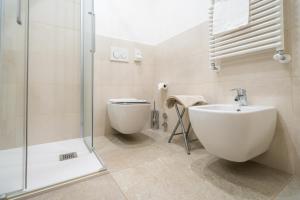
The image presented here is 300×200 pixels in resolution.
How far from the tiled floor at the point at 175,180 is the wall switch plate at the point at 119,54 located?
110 cm

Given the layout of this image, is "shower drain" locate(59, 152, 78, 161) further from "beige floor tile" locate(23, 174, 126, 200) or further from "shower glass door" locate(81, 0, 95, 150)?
"beige floor tile" locate(23, 174, 126, 200)

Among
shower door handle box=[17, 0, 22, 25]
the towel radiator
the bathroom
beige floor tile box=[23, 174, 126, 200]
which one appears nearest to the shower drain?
the bathroom

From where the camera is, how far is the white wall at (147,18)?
166 cm

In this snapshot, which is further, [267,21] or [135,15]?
[135,15]

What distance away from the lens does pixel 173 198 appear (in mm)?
724

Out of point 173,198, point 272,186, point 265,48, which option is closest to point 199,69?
point 265,48

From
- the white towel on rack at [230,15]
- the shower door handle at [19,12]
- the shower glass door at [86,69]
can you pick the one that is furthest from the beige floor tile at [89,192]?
the white towel on rack at [230,15]

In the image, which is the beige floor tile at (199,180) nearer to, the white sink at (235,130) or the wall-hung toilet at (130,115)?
the white sink at (235,130)

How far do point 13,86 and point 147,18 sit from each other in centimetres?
184

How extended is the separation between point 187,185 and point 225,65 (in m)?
1.00

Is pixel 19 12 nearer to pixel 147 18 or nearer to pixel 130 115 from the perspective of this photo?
pixel 130 115

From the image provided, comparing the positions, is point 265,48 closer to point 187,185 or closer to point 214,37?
point 214,37

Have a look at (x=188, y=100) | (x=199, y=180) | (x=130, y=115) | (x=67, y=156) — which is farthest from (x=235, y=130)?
(x=67, y=156)

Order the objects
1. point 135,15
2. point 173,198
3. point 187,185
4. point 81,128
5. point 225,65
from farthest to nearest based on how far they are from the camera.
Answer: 1. point 135,15
2. point 81,128
3. point 225,65
4. point 187,185
5. point 173,198
